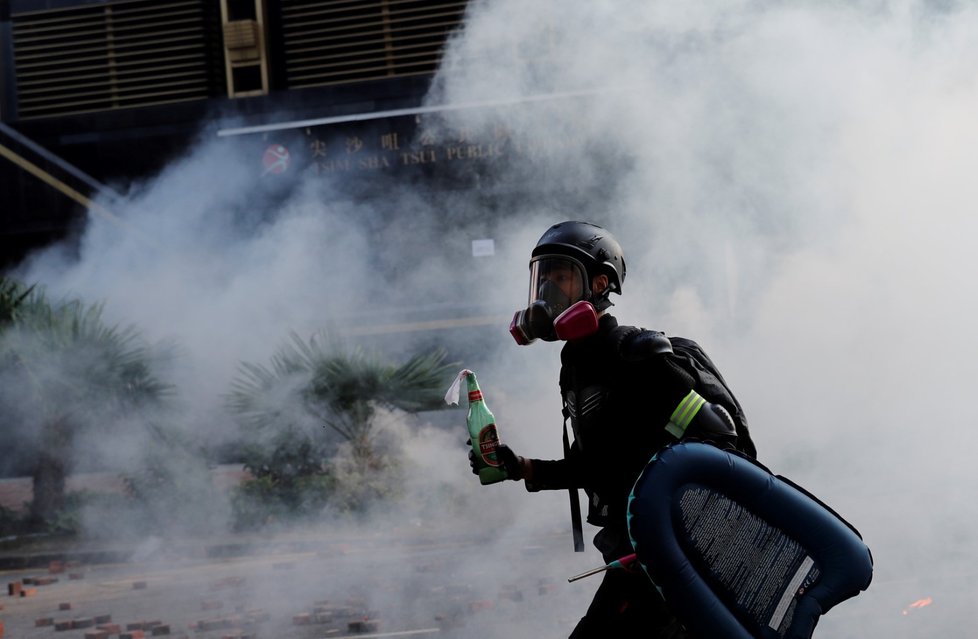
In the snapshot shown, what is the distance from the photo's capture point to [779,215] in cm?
777

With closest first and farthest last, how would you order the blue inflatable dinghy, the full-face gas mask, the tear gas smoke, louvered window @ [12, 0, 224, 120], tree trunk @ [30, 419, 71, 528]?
the blue inflatable dinghy < the full-face gas mask < the tear gas smoke < tree trunk @ [30, 419, 71, 528] < louvered window @ [12, 0, 224, 120]

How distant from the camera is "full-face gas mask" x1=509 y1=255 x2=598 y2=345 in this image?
2863 mm

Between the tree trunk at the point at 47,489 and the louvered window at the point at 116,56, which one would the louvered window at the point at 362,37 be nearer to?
the louvered window at the point at 116,56

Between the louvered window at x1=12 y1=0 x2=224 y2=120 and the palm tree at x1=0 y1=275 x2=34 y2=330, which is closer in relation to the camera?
the palm tree at x1=0 y1=275 x2=34 y2=330

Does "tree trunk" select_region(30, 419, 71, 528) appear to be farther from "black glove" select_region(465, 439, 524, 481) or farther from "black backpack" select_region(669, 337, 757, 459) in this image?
"black backpack" select_region(669, 337, 757, 459)

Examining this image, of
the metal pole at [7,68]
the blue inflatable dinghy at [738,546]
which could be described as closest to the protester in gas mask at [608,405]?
the blue inflatable dinghy at [738,546]

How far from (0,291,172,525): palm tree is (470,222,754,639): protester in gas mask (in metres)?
6.78

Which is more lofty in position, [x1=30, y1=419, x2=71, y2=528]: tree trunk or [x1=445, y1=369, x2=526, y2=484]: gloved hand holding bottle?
[x1=445, y1=369, x2=526, y2=484]: gloved hand holding bottle

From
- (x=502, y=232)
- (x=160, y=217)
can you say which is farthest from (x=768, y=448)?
(x=160, y=217)

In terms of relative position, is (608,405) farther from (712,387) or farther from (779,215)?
(779,215)

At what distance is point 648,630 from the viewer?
8.71ft

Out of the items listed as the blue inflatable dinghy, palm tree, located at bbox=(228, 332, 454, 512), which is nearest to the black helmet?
the blue inflatable dinghy

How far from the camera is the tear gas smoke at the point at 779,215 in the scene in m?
7.12

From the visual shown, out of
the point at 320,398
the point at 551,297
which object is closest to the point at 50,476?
the point at 320,398
